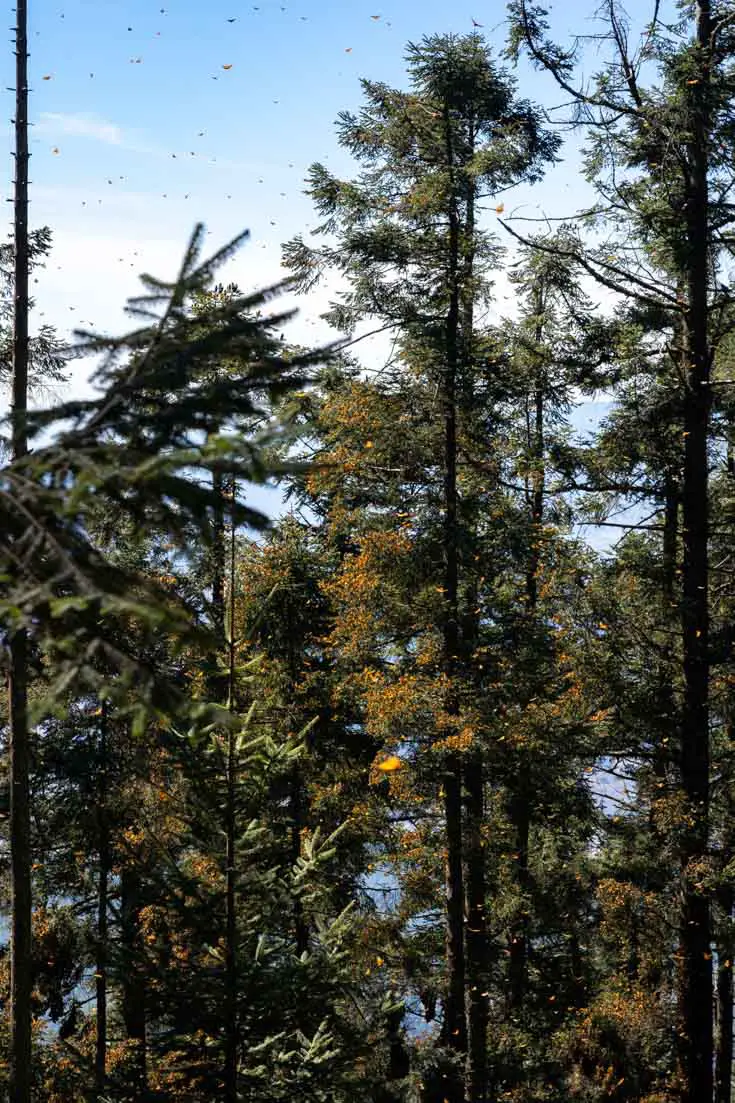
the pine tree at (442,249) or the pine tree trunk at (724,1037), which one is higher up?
the pine tree at (442,249)

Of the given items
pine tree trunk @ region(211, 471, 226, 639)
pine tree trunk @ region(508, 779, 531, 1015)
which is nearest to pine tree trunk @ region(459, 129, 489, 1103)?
pine tree trunk @ region(508, 779, 531, 1015)

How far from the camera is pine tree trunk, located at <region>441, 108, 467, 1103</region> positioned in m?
12.1

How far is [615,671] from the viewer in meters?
10.7

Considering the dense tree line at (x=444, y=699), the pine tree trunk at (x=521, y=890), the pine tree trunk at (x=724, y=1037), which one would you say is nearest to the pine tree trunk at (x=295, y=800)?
the dense tree line at (x=444, y=699)

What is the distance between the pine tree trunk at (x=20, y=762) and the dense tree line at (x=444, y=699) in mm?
49

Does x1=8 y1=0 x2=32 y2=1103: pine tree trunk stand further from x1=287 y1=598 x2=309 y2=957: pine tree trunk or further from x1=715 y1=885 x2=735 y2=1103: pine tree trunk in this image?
x1=715 y1=885 x2=735 y2=1103: pine tree trunk

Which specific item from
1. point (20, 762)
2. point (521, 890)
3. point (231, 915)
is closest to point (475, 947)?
point (521, 890)

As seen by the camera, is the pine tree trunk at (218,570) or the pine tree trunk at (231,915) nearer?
the pine tree trunk at (231,915)

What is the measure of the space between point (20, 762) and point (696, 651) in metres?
7.26

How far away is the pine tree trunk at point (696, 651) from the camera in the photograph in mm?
9867

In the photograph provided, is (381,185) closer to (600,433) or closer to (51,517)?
(600,433)

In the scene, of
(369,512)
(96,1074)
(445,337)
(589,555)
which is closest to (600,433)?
(589,555)

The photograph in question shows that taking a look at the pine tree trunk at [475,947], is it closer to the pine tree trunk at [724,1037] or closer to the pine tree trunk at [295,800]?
the pine tree trunk at [295,800]

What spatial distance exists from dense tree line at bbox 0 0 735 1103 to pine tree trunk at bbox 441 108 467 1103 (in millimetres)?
57
